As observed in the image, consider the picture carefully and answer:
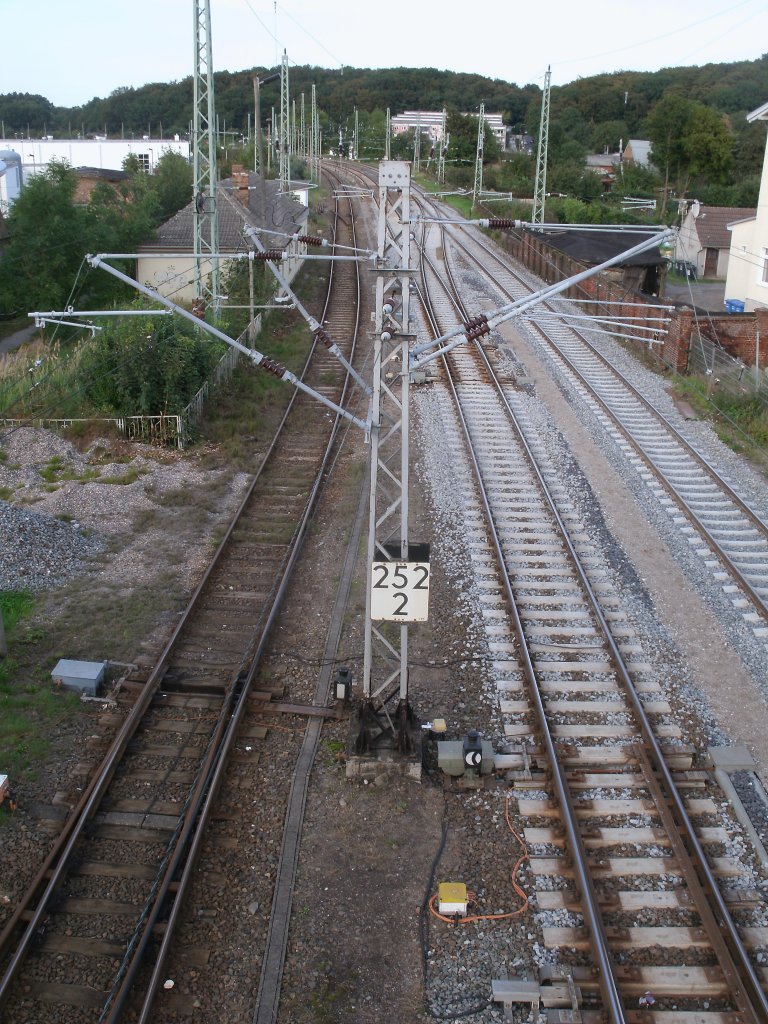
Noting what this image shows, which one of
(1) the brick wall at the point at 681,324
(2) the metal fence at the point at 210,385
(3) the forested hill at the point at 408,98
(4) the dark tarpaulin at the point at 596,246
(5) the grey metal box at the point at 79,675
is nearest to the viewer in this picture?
(5) the grey metal box at the point at 79,675

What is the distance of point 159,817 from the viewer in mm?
7699

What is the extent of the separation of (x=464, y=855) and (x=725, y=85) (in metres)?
112

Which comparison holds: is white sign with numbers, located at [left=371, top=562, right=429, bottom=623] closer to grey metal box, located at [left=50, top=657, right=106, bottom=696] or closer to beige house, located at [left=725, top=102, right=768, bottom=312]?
grey metal box, located at [left=50, top=657, right=106, bottom=696]

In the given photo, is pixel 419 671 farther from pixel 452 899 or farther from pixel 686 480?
pixel 686 480

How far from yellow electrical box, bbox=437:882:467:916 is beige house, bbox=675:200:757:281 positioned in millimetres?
40270

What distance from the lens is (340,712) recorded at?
9070 mm

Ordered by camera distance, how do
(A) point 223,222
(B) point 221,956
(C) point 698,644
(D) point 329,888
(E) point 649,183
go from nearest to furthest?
(B) point 221,956 < (D) point 329,888 < (C) point 698,644 < (A) point 223,222 < (E) point 649,183

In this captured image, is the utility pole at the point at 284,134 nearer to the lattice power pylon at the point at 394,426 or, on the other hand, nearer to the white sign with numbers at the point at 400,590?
the lattice power pylon at the point at 394,426

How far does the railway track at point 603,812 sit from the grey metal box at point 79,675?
13.0 ft

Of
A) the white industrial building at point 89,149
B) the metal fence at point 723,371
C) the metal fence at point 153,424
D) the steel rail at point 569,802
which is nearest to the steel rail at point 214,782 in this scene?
the steel rail at point 569,802

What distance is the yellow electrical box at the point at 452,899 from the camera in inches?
267

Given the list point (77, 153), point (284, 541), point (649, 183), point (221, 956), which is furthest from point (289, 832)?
point (77, 153)

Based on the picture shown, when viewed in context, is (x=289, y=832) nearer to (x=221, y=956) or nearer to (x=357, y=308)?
(x=221, y=956)

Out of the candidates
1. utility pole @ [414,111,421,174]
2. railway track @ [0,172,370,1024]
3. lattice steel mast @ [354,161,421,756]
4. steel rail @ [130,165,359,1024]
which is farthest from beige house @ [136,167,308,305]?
utility pole @ [414,111,421,174]
